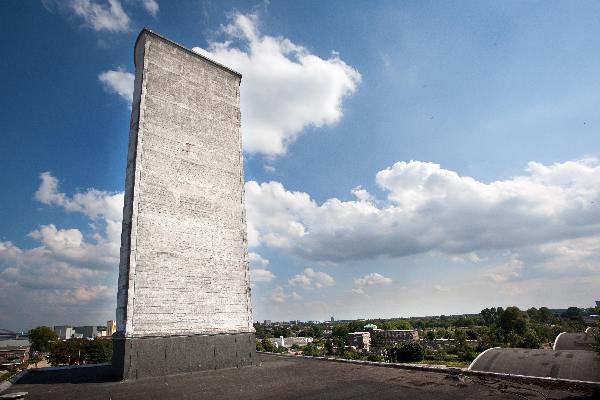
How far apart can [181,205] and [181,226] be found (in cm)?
115

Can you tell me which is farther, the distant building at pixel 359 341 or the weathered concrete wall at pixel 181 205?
the distant building at pixel 359 341

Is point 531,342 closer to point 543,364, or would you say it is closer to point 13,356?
point 543,364

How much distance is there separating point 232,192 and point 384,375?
12.8 m

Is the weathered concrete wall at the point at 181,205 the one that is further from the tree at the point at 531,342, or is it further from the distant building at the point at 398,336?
the distant building at the point at 398,336

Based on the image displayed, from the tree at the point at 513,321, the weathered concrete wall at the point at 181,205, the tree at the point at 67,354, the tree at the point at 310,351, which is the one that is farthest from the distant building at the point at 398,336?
the weathered concrete wall at the point at 181,205

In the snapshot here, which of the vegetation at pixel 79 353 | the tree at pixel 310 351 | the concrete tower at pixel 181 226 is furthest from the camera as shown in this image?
the tree at pixel 310 351

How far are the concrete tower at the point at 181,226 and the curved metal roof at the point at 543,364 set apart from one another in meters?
20.6

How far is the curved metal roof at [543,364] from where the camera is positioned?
21734 millimetres

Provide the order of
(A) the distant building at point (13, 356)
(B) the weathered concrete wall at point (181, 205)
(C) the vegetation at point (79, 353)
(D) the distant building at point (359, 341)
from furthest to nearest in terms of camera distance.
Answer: (D) the distant building at point (359, 341) < (A) the distant building at point (13, 356) < (C) the vegetation at point (79, 353) < (B) the weathered concrete wall at point (181, 205)

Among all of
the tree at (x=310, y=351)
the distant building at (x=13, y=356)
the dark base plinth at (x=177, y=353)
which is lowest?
the tree at (x=310, y=351)

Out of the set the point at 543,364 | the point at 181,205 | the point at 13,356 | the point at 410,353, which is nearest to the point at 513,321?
the point at 410,353

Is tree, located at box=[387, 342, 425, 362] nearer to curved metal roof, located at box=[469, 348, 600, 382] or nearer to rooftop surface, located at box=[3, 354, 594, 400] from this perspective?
curved metal roof, located at box=[469, 348, 600, 382]

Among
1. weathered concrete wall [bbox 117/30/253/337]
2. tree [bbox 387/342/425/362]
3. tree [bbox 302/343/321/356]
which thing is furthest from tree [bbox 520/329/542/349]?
weathered concrete wall [bbox 117/30/253/337]

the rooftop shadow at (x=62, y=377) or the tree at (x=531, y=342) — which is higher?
the rooftop shadow at (x=62, y=377)
